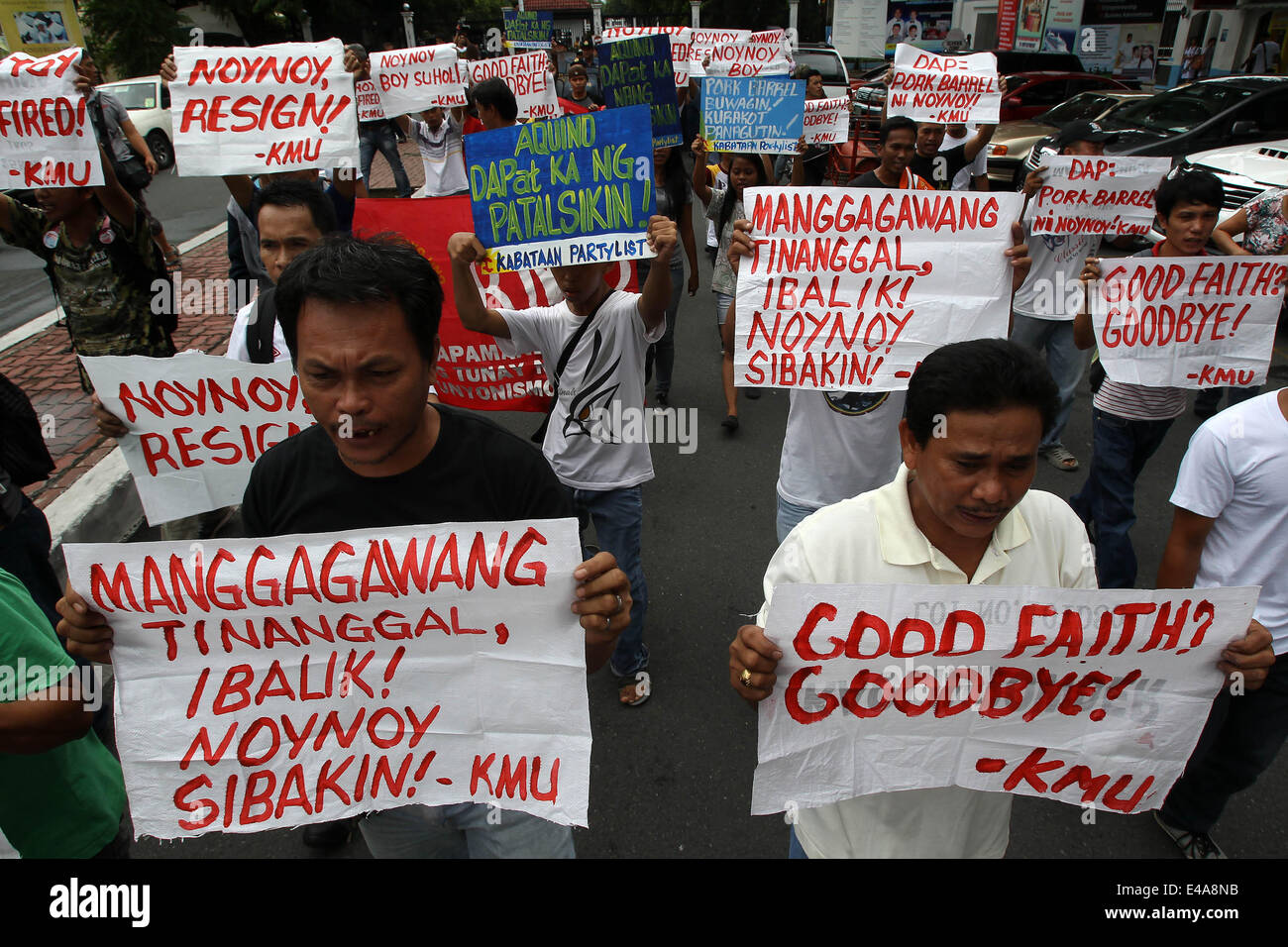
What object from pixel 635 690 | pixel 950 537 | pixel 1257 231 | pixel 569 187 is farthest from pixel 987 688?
pixel 1257 231

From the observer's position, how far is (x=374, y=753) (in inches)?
69.9

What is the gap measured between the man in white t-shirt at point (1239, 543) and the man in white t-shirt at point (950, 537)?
0.74 meters

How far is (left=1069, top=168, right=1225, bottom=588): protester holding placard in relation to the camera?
11.7ft

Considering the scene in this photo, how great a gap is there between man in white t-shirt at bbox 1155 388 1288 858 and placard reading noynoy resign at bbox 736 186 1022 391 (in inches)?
35.9

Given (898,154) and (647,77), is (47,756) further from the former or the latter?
(647,77)

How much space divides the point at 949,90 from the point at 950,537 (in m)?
5.36

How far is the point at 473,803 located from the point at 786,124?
5519mm

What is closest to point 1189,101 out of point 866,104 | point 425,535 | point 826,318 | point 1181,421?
point 866,104

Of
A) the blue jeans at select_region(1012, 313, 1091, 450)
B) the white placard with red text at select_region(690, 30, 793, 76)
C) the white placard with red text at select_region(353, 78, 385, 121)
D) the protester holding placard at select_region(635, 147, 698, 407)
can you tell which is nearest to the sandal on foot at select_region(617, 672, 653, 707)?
the protester holding placard at select_region(635, 147, 698, 407)

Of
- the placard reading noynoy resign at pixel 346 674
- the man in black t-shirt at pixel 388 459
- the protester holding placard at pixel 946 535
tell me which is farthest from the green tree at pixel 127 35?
the protester holding placard at pixel 946 535

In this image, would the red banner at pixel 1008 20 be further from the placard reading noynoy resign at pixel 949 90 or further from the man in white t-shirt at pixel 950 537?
the man in white t-shirt at pixel 950 537

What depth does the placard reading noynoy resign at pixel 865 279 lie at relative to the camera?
9.49 feet

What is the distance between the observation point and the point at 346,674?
5.72 ft

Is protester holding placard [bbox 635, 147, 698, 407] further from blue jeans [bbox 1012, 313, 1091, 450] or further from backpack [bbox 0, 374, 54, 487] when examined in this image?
backpack [bbox 0, 374, 54, 487]
